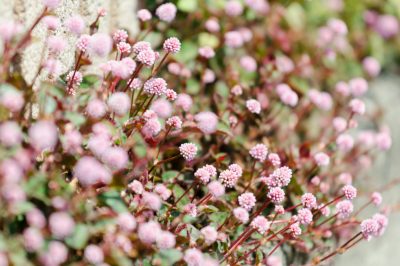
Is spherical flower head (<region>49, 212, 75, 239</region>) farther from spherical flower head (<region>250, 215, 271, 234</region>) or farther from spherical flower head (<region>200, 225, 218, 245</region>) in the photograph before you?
spherical flower head (<region>250, 215, 271, 234</region>)


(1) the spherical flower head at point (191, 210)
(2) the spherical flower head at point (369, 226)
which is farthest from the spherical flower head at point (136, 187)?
(2) the spherical flower head at point (369, 226)

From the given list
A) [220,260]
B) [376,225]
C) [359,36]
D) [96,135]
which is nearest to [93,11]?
[96,135]

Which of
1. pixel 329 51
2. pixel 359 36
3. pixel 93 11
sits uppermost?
pixel 359 36

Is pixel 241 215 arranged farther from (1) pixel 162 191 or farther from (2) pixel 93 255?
(2) pixel 93 255

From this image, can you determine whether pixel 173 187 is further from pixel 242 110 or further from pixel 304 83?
pixel 304 83

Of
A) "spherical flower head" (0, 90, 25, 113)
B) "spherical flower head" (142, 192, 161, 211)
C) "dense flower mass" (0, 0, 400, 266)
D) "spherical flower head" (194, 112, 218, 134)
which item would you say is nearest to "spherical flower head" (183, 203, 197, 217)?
"dense flower mass" (0, 0, 400, 266)

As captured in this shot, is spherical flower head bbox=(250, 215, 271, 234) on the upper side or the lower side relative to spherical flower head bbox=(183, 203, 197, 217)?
upper

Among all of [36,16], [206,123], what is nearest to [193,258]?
[206,123]
